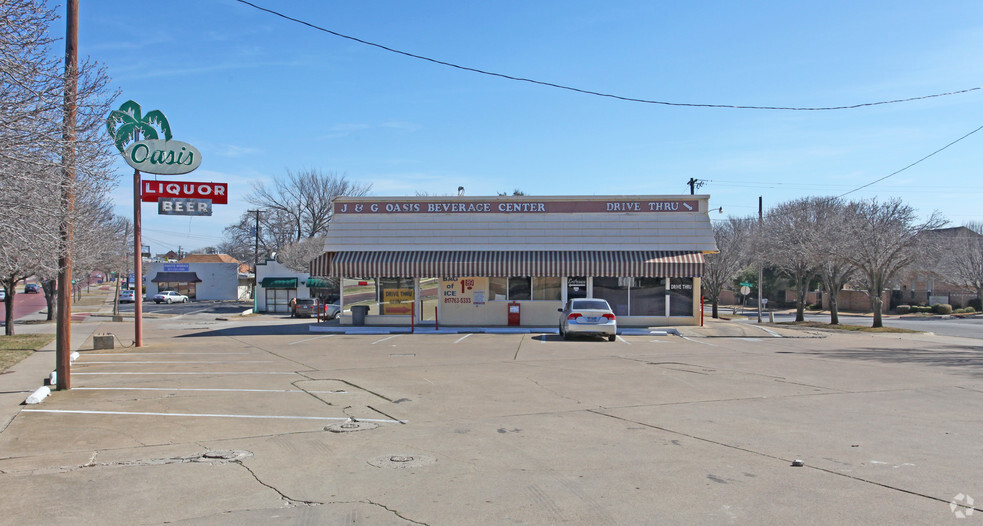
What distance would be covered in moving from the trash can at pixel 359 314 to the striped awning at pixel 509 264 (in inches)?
61.0

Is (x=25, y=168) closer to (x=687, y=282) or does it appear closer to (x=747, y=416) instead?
(x=747, y=416)

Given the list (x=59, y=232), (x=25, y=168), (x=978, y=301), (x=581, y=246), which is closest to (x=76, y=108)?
(x=25, y=168)

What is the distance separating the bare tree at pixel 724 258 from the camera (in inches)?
1860

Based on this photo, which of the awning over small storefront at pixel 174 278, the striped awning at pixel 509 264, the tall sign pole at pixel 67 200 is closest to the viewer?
the tall sign pole at pixel 67 200

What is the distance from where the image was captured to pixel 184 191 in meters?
21.5

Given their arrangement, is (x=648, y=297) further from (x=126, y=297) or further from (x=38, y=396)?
(x=126, y=297)

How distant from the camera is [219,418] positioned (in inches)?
391

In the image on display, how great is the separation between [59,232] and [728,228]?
5122 cm

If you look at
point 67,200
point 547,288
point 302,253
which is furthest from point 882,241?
point 302,253

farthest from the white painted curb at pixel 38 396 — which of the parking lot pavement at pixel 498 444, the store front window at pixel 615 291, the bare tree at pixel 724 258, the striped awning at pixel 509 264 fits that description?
the bare tree at pixel 724 258

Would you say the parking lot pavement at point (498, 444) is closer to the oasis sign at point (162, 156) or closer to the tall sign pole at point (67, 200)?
the tall sign pole at point (67, 200)

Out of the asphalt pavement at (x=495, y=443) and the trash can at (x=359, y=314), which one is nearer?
the asphalt pavement at (x=495, y=443)

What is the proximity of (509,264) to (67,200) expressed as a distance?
19.8 m

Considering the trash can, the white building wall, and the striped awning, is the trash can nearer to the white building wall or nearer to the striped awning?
the striped awning
